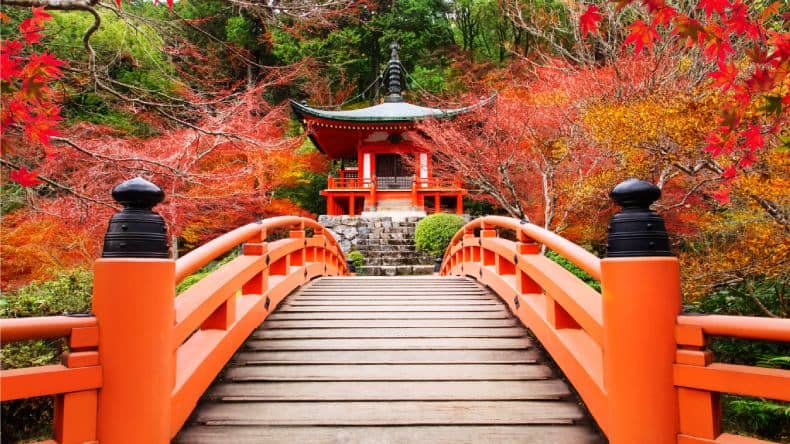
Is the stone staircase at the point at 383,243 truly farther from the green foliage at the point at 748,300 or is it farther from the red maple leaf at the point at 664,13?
the red maple leaf at the point at 664,13

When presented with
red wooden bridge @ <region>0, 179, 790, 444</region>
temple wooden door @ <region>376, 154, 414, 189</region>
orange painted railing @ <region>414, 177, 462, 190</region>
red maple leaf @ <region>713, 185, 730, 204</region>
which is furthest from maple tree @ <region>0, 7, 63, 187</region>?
temple wooden door @ <region>376, 154, 414, 189</region>

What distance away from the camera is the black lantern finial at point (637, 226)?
212 centimetres

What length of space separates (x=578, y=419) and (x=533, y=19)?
987cm

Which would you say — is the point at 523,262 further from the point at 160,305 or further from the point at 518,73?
the point at 518,73

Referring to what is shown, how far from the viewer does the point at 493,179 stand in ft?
41.1

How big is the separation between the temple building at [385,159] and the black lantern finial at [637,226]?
52.3 ft

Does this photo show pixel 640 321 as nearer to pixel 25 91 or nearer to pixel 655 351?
pixel 655 351

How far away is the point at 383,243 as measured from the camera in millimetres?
16188

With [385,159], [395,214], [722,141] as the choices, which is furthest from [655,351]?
[385,159]

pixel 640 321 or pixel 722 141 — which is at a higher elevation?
pixel 722 141

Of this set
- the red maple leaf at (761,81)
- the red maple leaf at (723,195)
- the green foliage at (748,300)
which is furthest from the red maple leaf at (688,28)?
the green foliage at (748,300)

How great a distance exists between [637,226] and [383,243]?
1413cm

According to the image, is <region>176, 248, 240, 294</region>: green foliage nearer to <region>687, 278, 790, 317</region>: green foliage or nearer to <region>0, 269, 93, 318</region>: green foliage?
<region>0, 269, 93, 318</region>: green foliage

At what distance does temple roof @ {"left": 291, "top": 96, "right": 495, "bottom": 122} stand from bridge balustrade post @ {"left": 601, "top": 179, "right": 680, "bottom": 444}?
1349 centimetres
